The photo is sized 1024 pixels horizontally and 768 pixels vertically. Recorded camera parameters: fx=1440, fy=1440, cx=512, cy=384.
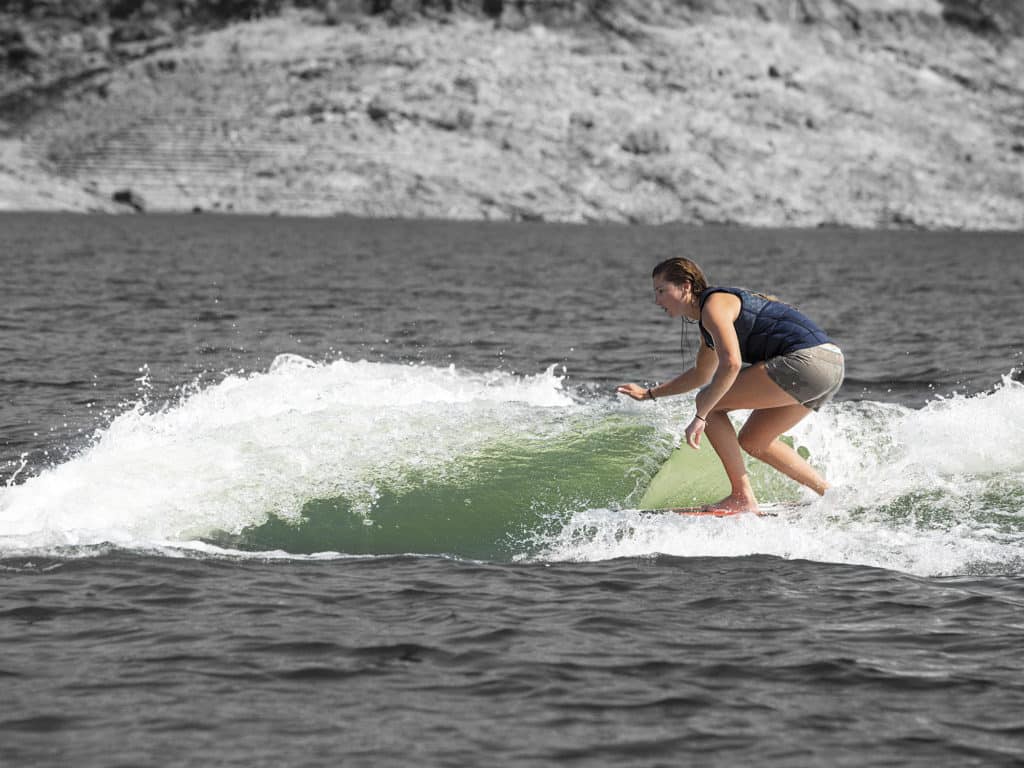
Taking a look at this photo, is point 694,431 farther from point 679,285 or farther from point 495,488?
point 495,488

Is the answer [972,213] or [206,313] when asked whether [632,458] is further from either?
[972,213]

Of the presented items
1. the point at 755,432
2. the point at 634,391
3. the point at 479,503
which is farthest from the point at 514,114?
the point at 634,391

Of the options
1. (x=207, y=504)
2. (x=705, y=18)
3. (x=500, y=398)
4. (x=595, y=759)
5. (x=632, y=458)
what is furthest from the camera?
(x=705, y=18)

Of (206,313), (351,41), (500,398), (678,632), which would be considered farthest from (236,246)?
(351,41)

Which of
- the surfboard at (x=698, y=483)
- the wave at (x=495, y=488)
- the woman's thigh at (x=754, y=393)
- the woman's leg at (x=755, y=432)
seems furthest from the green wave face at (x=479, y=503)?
the woman's thigh at (x=754, y=393)

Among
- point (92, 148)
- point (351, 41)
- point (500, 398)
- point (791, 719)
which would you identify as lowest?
point (92, 148)

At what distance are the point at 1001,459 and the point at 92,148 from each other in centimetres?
11807

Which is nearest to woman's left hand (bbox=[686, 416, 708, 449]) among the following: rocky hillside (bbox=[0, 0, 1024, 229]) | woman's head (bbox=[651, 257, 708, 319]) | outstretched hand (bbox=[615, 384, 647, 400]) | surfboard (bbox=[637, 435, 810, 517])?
outstretched hand (bbox=[615, 384, 647, 400])

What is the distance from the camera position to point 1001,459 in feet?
43.6

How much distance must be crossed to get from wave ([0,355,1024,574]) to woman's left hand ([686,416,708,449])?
3.48 ft

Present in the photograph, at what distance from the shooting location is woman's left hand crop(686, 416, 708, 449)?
10469 millimetres

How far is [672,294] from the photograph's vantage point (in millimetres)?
10469

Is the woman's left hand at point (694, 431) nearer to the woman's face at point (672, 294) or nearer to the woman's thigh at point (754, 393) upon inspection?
the woman's thigh at point (754, 393)

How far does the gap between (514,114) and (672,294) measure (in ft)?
385
